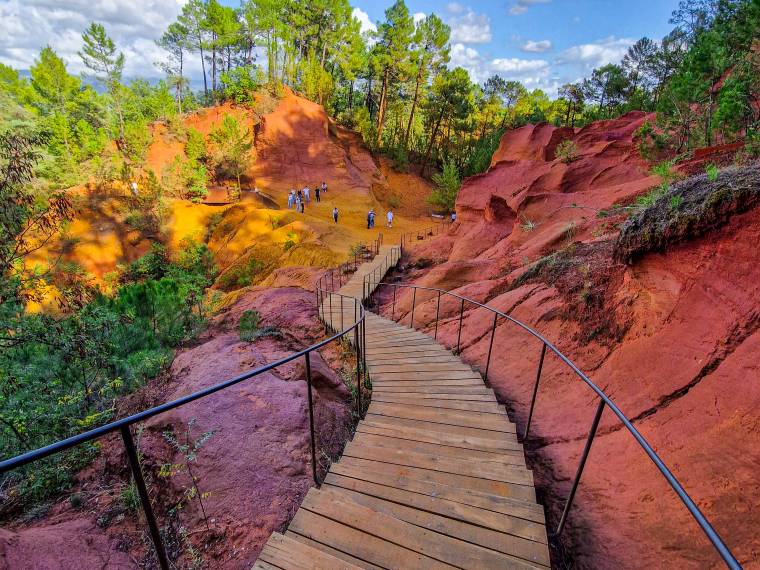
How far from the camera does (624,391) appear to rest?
3.76 meters

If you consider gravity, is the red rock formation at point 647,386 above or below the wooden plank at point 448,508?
above

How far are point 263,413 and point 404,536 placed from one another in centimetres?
266

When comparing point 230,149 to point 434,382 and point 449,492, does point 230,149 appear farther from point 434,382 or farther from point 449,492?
point 449,492

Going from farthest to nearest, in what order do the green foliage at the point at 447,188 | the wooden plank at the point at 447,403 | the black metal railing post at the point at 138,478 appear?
the green foliage at the point at 447,188
the wooden plank at the point at 447,403
the black metal railing post at the point at 138,478

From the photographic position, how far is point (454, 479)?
327cm

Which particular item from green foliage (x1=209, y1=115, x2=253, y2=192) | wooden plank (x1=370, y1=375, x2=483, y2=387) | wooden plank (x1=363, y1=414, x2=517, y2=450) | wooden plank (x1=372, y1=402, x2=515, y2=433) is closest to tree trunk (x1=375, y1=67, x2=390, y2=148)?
green foliage (x1=209, y1=115, x2=253, y2=192)

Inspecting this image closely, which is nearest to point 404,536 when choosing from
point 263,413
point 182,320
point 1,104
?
point 263,413

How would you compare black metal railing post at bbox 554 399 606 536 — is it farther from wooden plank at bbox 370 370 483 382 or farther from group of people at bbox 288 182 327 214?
group of people at bbox 288 182 327 214

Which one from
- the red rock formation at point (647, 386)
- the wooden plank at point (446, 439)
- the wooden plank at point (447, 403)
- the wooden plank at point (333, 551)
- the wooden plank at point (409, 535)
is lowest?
the wooden plank at point (447, 403)

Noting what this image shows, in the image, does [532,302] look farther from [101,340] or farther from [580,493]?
[101,340]

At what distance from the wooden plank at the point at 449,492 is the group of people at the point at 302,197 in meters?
26.3

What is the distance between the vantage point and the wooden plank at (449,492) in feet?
9.23

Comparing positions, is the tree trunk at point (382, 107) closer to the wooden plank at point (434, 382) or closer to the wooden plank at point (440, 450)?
the wooden plank at point (434, 382)

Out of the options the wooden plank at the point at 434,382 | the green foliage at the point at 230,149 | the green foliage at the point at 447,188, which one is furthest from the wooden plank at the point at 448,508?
the green foliage at the point at 230,149
